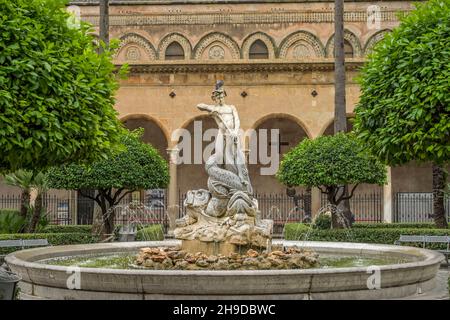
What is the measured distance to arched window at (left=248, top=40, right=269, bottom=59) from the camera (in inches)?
1117

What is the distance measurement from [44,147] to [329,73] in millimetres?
17388

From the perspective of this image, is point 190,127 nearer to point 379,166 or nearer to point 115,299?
point 379,166

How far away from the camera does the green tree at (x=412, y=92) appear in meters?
10.1

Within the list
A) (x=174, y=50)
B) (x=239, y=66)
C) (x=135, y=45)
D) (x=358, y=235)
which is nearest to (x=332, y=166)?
(x=358, y=235)

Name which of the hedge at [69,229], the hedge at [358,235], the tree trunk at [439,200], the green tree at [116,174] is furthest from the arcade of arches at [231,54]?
the hedge at [358,235]

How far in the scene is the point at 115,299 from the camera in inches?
315

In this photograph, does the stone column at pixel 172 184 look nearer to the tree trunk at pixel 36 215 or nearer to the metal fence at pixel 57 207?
the metal fence at pixel 57 207

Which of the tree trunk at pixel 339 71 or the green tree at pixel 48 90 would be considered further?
the tree trunk at pixel 339 71

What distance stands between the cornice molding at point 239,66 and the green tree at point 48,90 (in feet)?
49.6

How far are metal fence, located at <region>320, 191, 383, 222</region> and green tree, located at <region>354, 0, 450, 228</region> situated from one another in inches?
646

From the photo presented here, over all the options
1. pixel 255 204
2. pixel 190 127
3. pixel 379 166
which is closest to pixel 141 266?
pixel 255 204

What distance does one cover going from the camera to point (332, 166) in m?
17.2

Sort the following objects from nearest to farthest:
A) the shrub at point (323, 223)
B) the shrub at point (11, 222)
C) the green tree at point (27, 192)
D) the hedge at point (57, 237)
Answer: the hedge at point (57, 237), the green tree at point (27, 192), the shrub at point (11, 222), the shrub at point (323, 223)

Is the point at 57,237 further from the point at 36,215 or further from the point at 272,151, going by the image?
the point at 272,151
